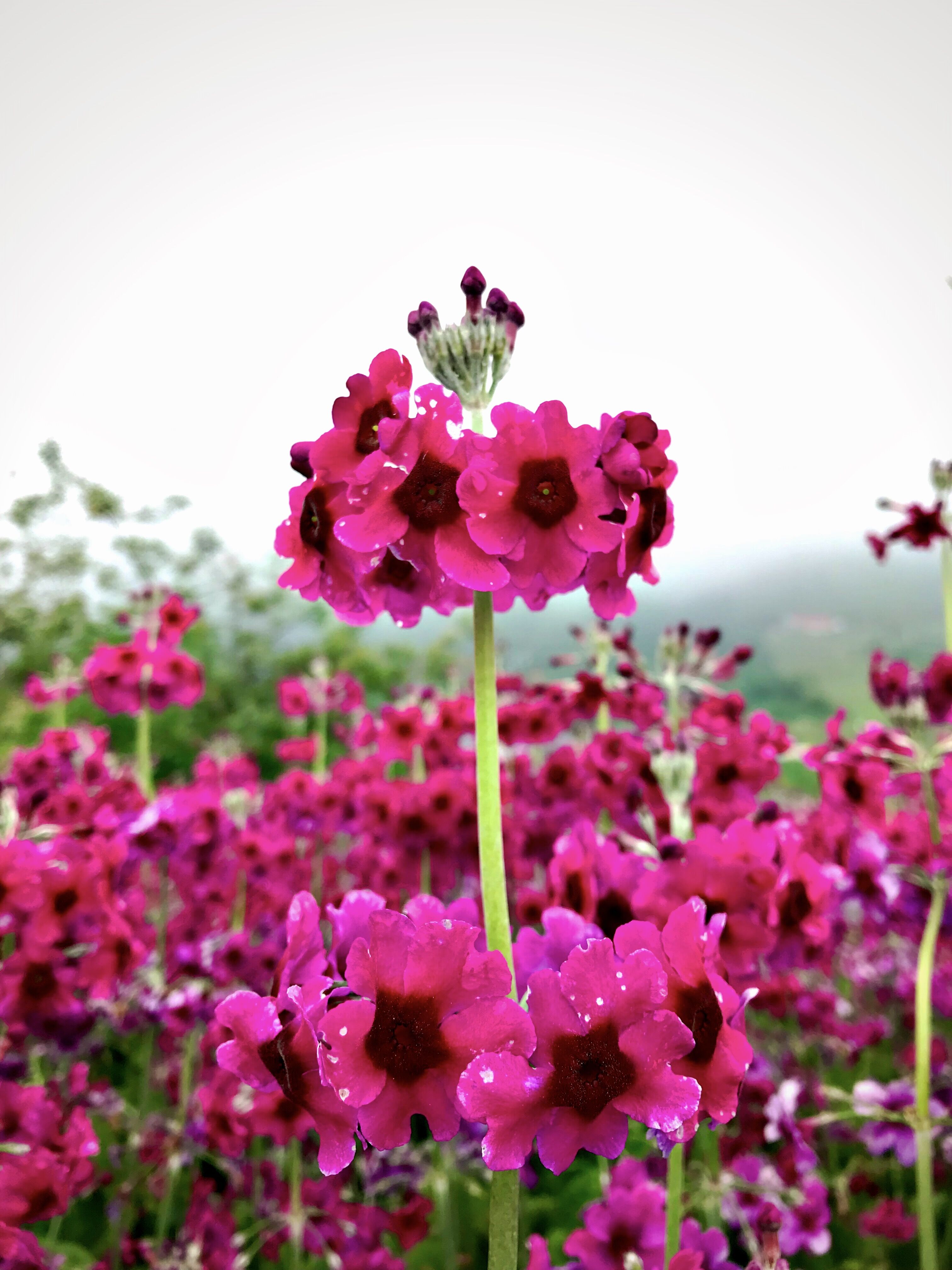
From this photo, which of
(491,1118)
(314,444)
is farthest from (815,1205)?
(314,444)

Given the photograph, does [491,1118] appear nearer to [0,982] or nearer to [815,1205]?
[0,982]

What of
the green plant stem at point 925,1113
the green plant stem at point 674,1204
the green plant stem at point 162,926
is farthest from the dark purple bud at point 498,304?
the green plant stem at point 162,926

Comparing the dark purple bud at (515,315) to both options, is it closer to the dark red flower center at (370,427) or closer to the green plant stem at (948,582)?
the dark red flower center at (370,427)

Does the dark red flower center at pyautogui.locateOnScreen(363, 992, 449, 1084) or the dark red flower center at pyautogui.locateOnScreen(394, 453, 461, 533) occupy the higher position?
the dark red flower center at pyautogui.locateOnScreen(394, 453, 461, 533)

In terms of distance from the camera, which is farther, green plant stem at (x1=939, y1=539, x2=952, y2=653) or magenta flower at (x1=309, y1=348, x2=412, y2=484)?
green plant stem at (x1=939, y1=539, x2=952, y2=653)

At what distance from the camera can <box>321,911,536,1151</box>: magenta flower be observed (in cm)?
72

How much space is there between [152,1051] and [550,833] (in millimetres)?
1811

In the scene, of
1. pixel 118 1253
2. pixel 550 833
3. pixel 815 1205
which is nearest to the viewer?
pixel 815 1205

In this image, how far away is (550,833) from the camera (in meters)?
2.85

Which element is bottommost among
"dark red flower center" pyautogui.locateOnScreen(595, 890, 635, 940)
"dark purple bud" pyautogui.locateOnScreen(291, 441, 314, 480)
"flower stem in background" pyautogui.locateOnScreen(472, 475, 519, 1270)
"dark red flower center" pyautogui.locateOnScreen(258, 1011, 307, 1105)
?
"dark red flower center" pyautogui.locateOnScreen(258, 1011, 307, 1105)

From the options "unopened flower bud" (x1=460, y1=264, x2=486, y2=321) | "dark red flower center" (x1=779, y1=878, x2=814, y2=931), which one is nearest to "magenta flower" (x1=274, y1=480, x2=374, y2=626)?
"unopened flower bud" (x1=460, y1=264, x2=486, y2=321)

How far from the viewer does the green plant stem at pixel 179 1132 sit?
212 cm

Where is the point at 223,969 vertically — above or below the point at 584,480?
below

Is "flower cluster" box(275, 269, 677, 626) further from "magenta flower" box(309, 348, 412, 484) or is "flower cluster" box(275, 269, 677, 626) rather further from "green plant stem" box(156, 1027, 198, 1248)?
"green plant stem" box(156, 1027, 198, 1248)
